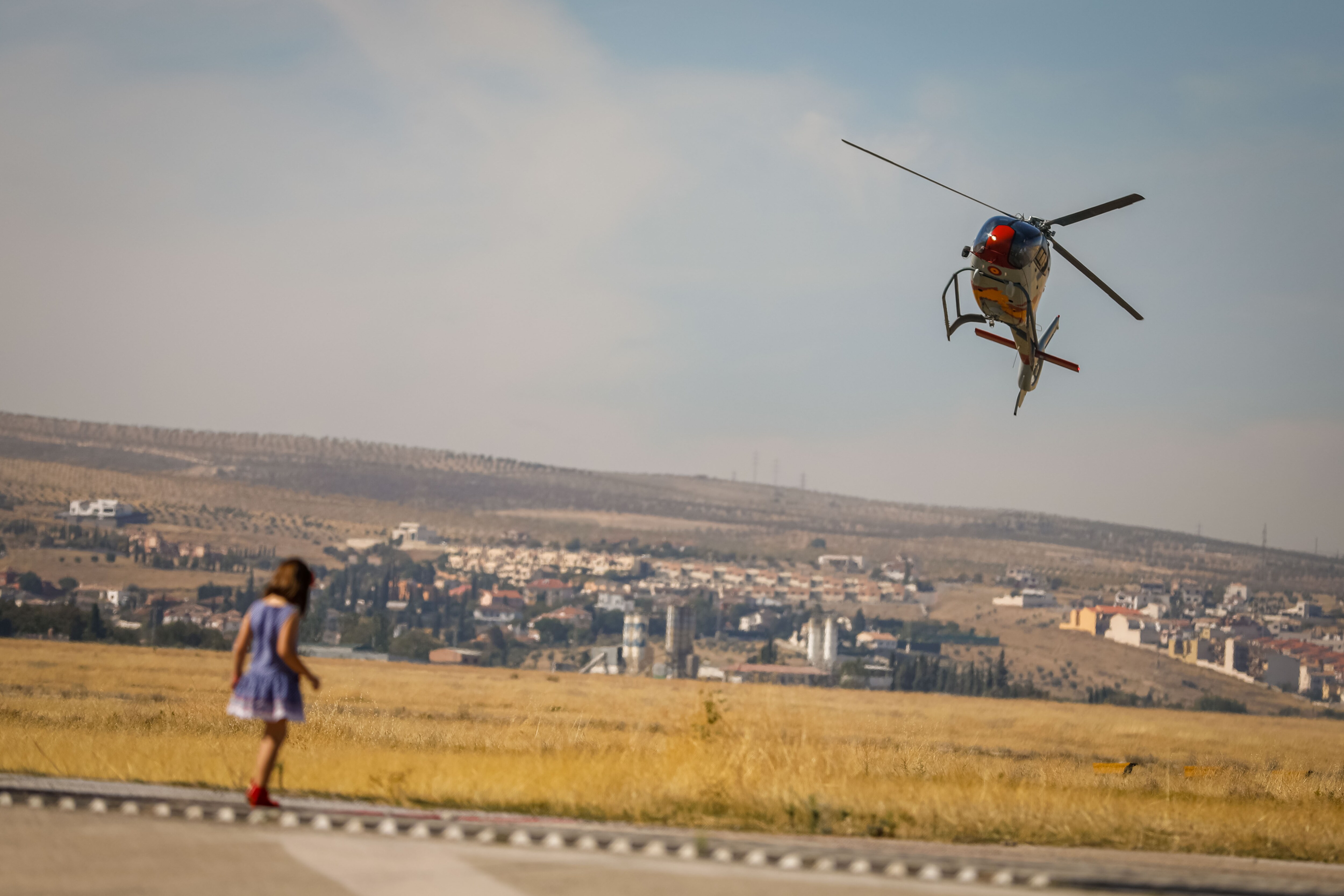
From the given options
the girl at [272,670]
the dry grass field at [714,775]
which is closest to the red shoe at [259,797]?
the girl at [272,670]

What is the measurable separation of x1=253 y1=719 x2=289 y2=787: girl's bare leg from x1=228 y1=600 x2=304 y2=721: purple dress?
0.06m

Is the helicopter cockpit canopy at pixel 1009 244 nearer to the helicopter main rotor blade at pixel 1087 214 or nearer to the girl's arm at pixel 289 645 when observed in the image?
the helicopter main rotor blade at pixel 1087 214

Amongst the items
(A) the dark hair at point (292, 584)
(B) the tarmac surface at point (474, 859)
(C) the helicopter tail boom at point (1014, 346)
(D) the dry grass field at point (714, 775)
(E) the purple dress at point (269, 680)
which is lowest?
(D) the dry grass field at point (714, 775)

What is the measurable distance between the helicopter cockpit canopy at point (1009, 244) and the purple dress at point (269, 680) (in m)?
19.1

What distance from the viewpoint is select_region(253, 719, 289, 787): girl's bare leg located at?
1070 cm

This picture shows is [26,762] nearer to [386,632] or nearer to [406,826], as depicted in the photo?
[406,826]

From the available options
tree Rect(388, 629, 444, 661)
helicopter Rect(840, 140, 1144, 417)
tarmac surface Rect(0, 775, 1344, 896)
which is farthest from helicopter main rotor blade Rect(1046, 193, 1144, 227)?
tree Rect(388, 629, 444, 661)

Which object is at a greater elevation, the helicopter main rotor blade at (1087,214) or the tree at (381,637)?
the helicopter main rotor blade at (1087,214)

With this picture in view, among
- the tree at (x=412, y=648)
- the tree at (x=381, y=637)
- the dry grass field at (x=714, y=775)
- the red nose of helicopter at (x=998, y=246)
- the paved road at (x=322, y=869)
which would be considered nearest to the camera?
the paved road at (x=322, y=869)

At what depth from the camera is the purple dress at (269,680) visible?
1074 cm

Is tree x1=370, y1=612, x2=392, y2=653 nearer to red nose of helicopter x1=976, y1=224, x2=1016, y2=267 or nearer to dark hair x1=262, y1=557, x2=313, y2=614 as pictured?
red nose of helicopter x1=976, y1=224, x2=1016, y2=267

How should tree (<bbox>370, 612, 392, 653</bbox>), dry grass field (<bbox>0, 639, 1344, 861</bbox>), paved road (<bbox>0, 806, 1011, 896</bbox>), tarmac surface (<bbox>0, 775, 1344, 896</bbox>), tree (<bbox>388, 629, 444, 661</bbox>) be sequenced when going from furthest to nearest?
1. tree (<bbox>370, 612, 392, 653</bbox>)
2. tree (<bbox>388, 629, 444, 661</bbox>)
3. dry grass field (<bbox>0, 639, 1344, 861</bbox>)
4. tarmac surface (<bbox>0, 775, 1344, 896</bbox>)
5. paved road (<bbox>0, 806, 1011, 896</bbox>)

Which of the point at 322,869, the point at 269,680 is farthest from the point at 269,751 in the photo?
the point at 322,869

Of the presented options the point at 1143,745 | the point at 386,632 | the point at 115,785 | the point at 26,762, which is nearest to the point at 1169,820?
the point at 115,785
